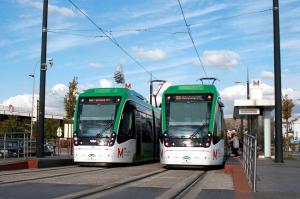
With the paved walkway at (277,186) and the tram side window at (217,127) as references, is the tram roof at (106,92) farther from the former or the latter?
the paved walkway at (277,186)

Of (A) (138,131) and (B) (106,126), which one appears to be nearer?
(B) (106,126)

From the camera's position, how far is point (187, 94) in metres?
20.4

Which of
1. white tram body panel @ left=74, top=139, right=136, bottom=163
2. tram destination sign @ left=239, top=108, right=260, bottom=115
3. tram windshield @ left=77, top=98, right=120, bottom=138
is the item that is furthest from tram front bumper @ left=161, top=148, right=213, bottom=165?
tram destination sign @ left=239, top=108, right=260, bottom=115

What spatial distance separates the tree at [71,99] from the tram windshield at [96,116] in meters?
28.0

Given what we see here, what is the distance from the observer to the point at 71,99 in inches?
1978

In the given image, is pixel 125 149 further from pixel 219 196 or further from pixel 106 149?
pixel 219 196

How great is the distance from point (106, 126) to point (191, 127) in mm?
3664

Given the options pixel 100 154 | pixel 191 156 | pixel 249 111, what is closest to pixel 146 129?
pixel 249 111

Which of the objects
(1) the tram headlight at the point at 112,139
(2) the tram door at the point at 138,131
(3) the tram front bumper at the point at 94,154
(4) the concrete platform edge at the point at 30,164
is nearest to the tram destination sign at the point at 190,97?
(1) the tram headlight at the point at 112,139

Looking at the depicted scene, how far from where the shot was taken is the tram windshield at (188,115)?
1944 centimetres

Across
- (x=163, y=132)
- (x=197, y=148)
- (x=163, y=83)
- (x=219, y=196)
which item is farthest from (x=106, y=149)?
(x=163, y=83)

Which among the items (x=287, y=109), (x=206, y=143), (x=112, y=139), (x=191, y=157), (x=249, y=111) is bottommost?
(x=191, y=157)

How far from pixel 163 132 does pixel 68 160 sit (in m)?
6.34

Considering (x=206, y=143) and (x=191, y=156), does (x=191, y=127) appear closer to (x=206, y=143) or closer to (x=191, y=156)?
(x=206, y=143)
